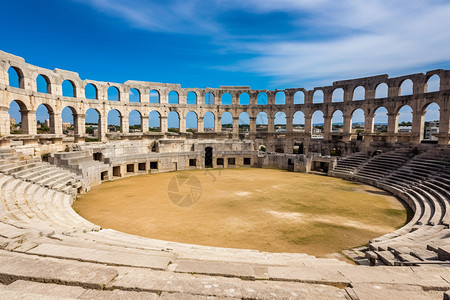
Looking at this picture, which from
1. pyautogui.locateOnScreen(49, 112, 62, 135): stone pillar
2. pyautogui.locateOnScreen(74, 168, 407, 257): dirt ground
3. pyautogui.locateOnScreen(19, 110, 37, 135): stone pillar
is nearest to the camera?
pyautogui.locateOnScreen(74, 168, 407, 257): dirt ground

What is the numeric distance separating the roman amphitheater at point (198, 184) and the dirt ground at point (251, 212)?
18.5 inches

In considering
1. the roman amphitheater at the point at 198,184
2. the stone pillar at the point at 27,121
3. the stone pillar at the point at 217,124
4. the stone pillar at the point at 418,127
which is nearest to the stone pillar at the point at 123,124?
the roman amphitheater at the point at 198,184

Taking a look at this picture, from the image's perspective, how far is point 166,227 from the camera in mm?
11156

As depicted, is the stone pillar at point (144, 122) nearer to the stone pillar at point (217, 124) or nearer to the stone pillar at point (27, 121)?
the stone pillar at point (217, 124)

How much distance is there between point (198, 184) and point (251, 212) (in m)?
7.51

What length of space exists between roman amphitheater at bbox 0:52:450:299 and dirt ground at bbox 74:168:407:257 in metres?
0.47

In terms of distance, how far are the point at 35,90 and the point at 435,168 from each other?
108ft

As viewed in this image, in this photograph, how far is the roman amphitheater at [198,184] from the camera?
4.11m

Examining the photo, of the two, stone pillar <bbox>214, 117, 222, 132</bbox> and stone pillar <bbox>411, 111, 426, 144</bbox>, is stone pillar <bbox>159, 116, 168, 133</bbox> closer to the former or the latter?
stone pillar <bbox>214, 117, 222, 132</bbox>

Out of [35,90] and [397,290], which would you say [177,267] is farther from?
[35,90]

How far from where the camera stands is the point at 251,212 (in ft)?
43.4

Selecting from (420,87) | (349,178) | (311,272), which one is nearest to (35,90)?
(311,272)

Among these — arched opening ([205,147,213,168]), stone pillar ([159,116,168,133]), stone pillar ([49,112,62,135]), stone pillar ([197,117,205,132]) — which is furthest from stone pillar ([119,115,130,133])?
arched opening ([205,147,213,168])

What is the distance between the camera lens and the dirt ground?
10096 millimetres
